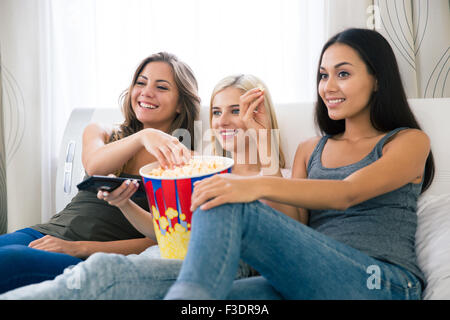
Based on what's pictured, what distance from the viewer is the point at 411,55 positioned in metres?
1.74

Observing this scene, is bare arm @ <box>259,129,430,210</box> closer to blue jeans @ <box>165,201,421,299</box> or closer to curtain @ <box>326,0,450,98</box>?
blue jeans @ <box>165,201,421,299</box>

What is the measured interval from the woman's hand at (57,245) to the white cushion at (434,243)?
3.39ft

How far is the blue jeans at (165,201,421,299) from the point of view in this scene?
0.78 metres

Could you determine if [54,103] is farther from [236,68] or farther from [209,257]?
[209,257]

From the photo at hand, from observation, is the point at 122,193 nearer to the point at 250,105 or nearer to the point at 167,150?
the point at 167,150

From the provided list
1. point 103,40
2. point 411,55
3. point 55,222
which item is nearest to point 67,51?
point 103,40

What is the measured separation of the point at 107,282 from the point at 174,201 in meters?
0.26

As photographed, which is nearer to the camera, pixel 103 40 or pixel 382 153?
pixel 382 153

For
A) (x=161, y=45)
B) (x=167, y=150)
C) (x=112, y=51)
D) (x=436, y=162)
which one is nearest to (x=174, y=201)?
(x=167, y=150)

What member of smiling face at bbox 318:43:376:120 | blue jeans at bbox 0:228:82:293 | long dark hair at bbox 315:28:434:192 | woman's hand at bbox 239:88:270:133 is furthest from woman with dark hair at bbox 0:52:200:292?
long dark hair at bbox 315:28:434:192

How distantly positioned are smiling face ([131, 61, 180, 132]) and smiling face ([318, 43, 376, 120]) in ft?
2.04

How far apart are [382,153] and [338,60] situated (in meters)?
0.31

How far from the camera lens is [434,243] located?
3.52 feet

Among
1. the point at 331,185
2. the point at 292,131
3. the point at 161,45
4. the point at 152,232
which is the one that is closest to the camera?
the point at 331,185
